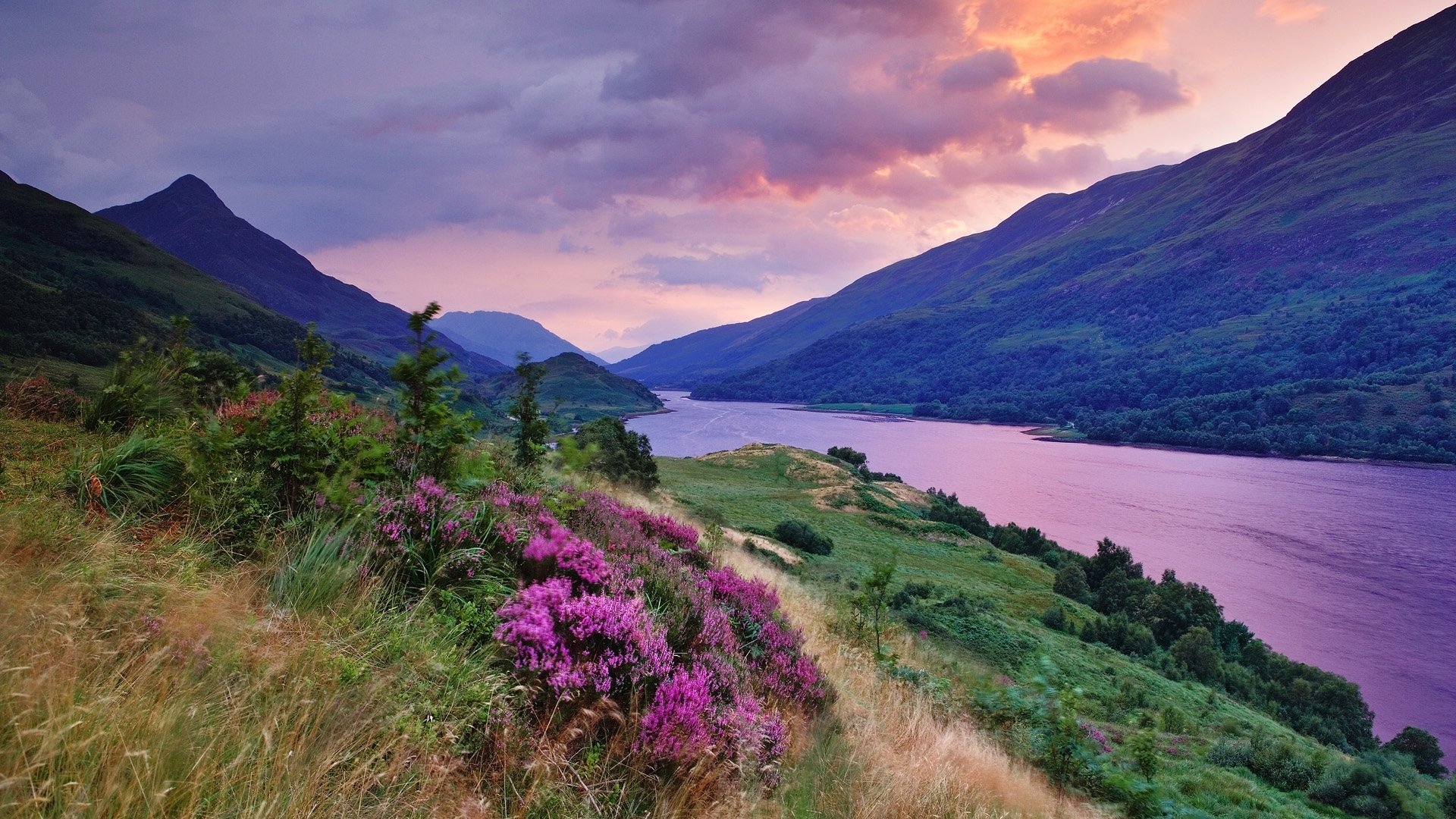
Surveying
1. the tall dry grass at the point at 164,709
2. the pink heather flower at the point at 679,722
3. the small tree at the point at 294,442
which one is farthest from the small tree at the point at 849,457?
the tall dry grass at the point at 164,709

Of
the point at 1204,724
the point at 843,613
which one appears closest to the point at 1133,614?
the point at 1204,724

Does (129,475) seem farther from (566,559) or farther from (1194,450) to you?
(1194,450)

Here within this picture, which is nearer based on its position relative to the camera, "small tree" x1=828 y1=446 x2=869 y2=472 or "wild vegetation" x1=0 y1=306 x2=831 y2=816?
"wild vegetation" x1=0 y1=306 x2=831 y2=816

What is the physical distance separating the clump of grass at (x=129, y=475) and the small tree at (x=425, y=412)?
5.16ft

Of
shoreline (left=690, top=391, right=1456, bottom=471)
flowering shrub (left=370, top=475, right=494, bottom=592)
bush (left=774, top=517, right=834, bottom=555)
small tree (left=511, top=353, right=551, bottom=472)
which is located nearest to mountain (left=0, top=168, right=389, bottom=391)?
bush (left=774, top=517, right=834, bottom=555)

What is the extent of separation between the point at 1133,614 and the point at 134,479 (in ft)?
123

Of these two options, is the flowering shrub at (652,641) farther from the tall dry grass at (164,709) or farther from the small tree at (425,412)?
the tall dry grass at (164,709)

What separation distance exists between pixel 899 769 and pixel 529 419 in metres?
8.68

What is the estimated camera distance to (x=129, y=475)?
177 inches

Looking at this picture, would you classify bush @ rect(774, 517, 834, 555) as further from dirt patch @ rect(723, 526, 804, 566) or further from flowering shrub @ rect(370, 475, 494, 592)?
flowering shrub @ rect(370, 475, 494, 592)

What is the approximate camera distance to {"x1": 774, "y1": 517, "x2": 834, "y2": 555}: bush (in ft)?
98.2

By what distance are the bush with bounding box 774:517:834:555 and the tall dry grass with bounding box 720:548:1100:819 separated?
75.4 ft

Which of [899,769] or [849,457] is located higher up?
[899,769]

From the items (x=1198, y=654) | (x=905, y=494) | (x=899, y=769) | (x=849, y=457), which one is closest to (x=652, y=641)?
(x=899, y=769)
